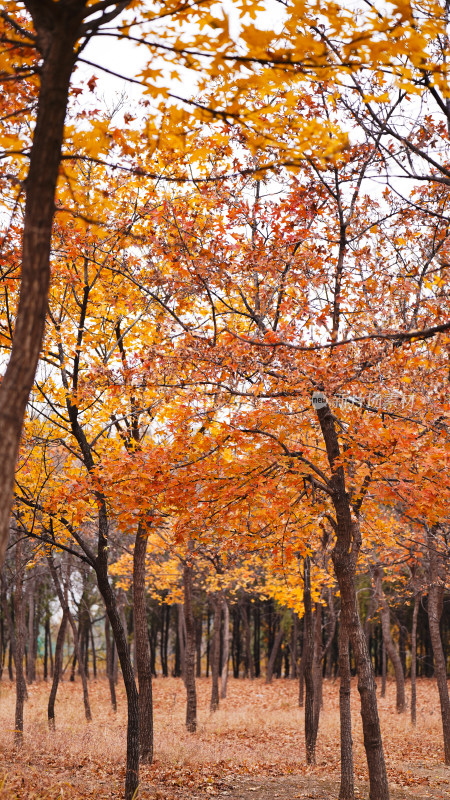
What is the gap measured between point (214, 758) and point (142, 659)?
119 inches

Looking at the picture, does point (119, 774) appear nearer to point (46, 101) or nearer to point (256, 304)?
point (256, 304)

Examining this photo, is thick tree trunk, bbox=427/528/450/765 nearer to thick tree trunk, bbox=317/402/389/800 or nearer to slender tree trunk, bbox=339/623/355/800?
slender tree trunk, bbox=339/623/355/800

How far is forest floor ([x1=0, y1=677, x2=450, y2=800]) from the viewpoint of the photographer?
31.2 feet

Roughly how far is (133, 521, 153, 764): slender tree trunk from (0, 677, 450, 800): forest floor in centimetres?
50

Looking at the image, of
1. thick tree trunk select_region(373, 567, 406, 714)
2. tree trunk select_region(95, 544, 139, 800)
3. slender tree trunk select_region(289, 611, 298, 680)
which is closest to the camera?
tree trunk select_region(95, 544, 139, 800)

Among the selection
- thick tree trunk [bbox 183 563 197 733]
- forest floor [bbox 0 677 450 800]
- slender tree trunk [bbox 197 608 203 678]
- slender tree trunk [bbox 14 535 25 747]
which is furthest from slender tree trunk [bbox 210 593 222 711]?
slender tree trunk [bbox 197 608 203 678]

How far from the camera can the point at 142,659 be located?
11.0m

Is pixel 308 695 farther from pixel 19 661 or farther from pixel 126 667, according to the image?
pixel 19 661

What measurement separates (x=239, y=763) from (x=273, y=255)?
10.3 m

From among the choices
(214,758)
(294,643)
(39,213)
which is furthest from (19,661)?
(294,643)

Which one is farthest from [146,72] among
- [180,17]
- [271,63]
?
[271,63]

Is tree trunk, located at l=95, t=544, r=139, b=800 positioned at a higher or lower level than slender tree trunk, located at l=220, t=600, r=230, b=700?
higher

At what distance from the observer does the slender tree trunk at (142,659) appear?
36.4ft

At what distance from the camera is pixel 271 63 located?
3.78 metres
